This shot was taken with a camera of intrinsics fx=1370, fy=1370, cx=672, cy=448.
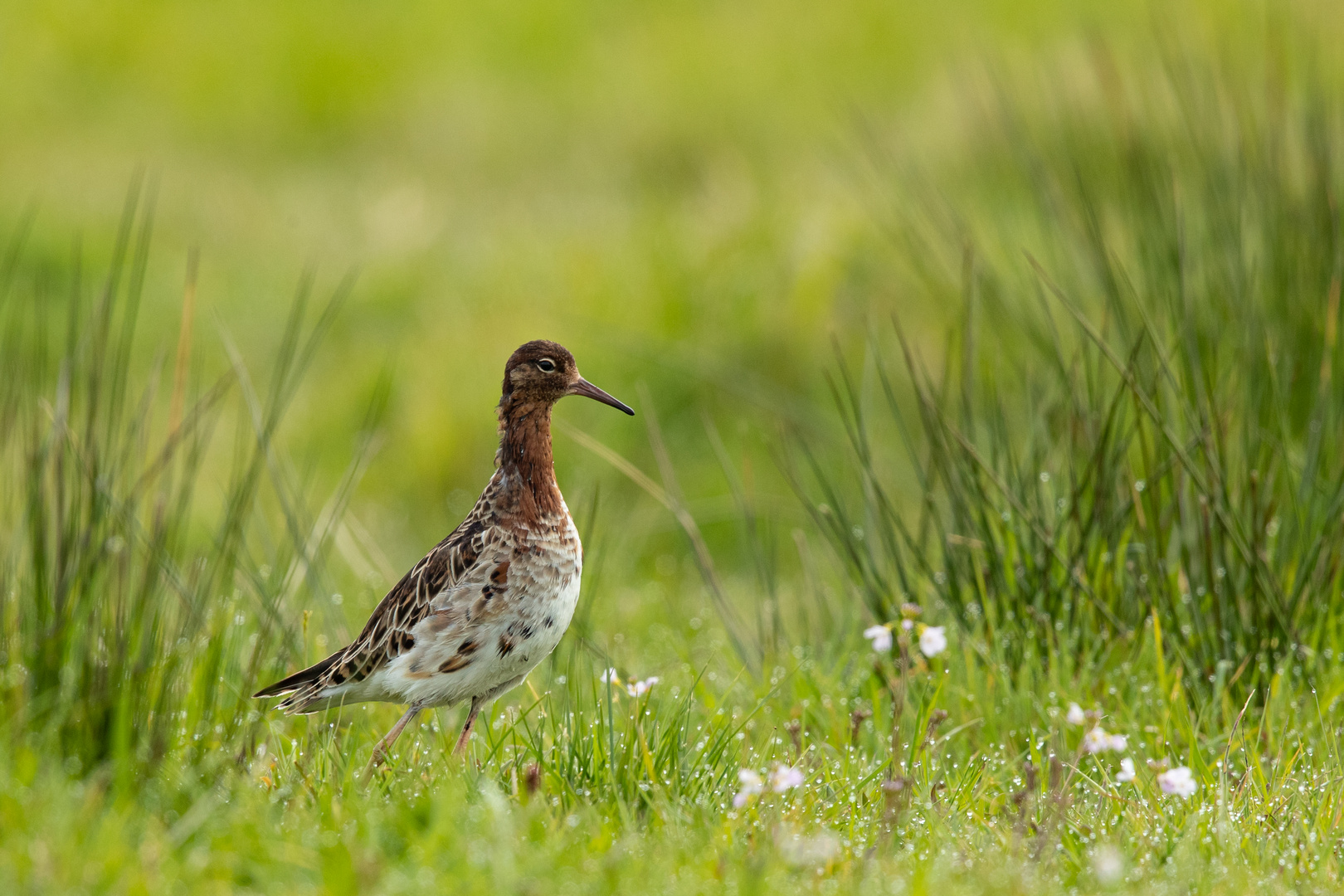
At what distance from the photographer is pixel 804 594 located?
6.82 metres

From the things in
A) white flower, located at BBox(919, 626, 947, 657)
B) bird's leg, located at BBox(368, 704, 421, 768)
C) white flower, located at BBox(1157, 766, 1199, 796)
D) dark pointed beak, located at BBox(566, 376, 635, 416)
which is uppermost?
dark pointed beak, located at BBox(566, 376, 635, 416)

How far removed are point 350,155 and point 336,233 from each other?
12.3ft

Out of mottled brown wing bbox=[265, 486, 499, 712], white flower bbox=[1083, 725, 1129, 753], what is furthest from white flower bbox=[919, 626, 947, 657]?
mottled brown wing bbox=[265, 486, 499, 712]

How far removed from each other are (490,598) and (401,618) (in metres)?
0.32

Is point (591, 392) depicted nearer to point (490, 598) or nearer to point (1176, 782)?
point (490, 598)

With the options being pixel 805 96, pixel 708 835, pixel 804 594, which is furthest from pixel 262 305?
pixel 708 835

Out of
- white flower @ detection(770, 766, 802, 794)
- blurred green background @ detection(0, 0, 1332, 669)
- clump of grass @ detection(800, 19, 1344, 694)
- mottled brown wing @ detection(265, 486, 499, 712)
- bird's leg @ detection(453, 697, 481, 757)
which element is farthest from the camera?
blurred green background @ detection(0, 0, 1332, 669)

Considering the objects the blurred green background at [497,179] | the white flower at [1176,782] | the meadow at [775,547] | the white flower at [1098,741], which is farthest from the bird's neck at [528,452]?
the blurred green background at [497,179]

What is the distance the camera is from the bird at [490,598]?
362 centimetres

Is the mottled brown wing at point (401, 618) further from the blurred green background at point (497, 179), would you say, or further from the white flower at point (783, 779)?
the blurred green background at point (497, 179)

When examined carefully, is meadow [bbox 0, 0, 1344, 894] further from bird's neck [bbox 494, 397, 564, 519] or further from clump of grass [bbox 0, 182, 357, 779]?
bird's neck [bbox 494, 397, 564, 519]

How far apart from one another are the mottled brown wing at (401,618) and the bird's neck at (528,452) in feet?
0.41

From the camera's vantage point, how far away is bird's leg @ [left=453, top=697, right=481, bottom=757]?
3.57m

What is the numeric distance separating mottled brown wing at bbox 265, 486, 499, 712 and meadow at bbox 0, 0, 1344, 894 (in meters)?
0.12
